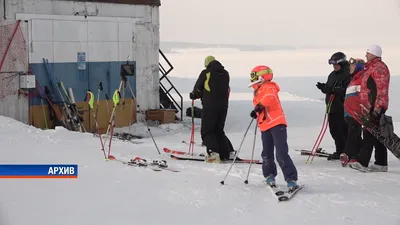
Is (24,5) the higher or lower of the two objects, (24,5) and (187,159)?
the higher

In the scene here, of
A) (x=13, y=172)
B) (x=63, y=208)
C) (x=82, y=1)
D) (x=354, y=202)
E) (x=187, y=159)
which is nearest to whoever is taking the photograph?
(x=63, y=208)

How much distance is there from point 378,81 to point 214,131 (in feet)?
8.31

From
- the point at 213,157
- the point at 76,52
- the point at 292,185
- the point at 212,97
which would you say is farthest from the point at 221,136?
the point at 76,52

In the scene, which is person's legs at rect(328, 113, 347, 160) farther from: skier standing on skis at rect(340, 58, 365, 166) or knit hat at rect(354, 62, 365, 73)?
knit hat at rect(354, 62, 365, 73)

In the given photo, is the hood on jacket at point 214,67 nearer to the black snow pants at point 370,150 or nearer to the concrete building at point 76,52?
the black snow pants at point 370,150

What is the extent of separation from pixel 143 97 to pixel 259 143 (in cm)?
440

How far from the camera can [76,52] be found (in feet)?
50.4

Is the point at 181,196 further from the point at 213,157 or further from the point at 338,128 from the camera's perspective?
the point at 338,128

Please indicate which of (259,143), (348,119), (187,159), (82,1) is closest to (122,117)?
(82,1)

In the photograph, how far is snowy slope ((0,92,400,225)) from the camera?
6.77 m

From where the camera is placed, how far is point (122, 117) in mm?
16609

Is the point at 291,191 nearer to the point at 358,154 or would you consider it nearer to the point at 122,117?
the point at 358,154

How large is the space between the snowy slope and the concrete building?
4198mm

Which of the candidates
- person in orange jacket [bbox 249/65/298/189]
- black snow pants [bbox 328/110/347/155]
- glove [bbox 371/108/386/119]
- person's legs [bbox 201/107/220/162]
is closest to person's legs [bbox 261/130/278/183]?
person in orange jacket [bbox 249/65/298/189]
